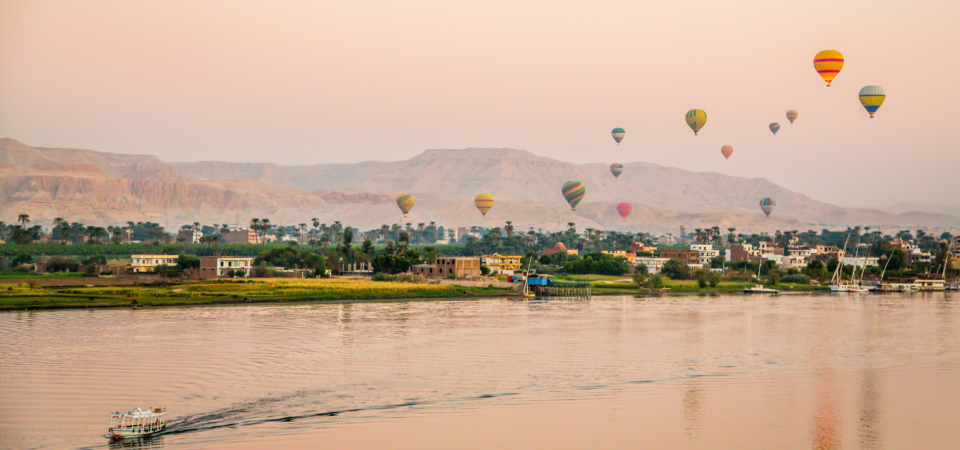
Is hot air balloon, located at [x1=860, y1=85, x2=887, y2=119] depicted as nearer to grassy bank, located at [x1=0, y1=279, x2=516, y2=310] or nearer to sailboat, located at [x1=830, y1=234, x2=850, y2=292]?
sailboat, located at [x1=830, y1=234, x2=850, y2=292]

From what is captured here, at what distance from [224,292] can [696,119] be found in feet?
251

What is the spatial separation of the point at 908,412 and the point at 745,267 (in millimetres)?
101878

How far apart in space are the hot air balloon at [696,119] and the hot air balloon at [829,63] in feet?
114

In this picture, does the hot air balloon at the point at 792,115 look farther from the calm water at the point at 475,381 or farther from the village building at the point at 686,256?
the calm water at the point at 475,381

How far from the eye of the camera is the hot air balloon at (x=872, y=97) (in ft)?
322

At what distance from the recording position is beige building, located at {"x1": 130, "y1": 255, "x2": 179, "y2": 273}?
11382cm

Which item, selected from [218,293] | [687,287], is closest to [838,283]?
[687,287]

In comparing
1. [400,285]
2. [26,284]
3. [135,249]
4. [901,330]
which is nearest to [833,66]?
[901,330]

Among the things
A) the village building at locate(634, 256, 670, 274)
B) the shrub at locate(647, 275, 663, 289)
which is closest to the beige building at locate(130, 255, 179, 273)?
the shrub at locate(647, 275, 663, 289)

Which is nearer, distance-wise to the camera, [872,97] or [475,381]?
[475,381]

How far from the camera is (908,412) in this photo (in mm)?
31781

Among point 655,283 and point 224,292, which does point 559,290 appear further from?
point 224,292

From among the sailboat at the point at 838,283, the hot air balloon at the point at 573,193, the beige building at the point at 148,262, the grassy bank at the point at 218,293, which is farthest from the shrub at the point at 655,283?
the hot air balloon at the point at 573,193

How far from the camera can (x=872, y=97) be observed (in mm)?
98312
